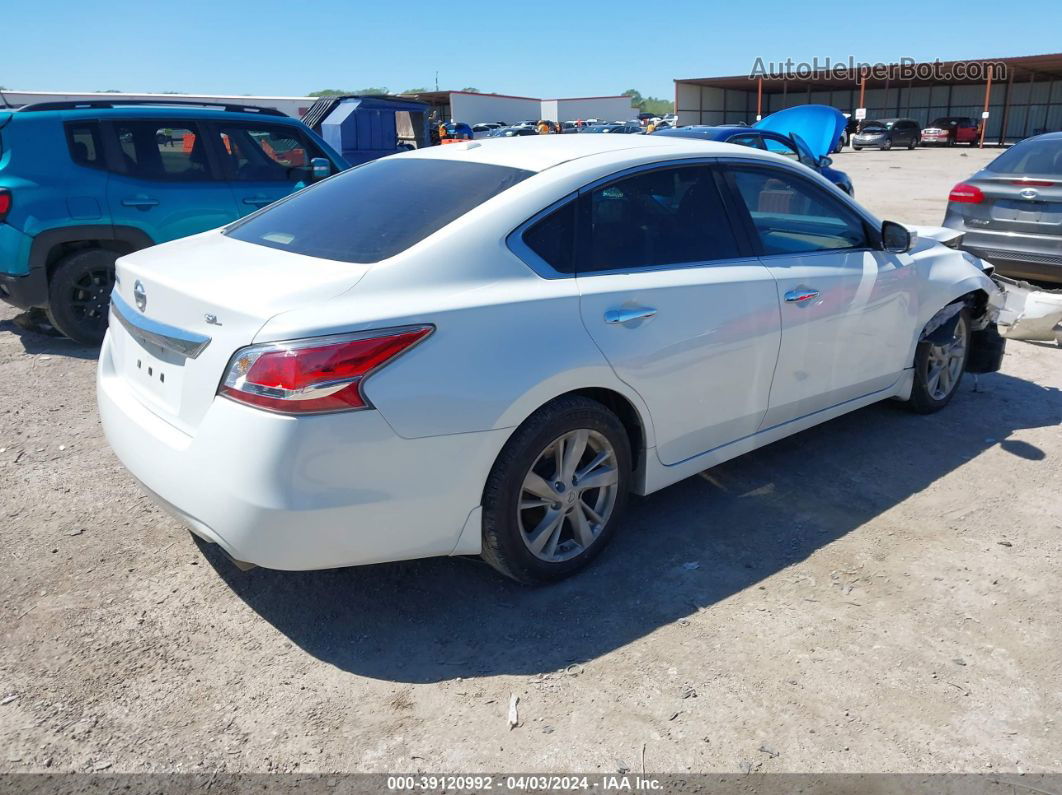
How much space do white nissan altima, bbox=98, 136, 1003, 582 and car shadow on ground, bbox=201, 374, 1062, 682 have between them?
0.66 ft

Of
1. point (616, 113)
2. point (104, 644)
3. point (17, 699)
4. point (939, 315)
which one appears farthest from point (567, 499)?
point (616, 113)

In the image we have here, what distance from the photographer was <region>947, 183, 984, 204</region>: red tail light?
7734mm

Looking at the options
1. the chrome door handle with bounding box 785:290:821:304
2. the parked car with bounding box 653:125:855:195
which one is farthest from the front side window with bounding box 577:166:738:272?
the parked car with bounding box 653:125:855:195

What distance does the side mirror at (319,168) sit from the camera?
738cm

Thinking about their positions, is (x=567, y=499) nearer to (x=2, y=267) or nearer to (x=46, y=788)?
(x=46, y=788)

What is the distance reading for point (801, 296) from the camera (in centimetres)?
384

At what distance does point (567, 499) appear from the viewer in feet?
10.5

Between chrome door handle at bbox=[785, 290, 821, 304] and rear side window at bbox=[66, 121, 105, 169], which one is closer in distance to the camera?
chrome door handle at bbox=[785, 290, 821, 304]

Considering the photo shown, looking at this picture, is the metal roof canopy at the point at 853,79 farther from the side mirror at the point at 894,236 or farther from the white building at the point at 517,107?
the side mirror at the point at 894,236

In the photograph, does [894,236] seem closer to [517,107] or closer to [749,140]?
[749,140]

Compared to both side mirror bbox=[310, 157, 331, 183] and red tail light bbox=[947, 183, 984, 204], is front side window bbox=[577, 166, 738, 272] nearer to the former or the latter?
side mirror bbox=[310, 157, 331, 183]

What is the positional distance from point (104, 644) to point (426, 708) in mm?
1200

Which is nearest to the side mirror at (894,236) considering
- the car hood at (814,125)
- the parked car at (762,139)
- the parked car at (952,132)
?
the parked car at (762,139)

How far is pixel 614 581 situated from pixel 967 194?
6.34 m
